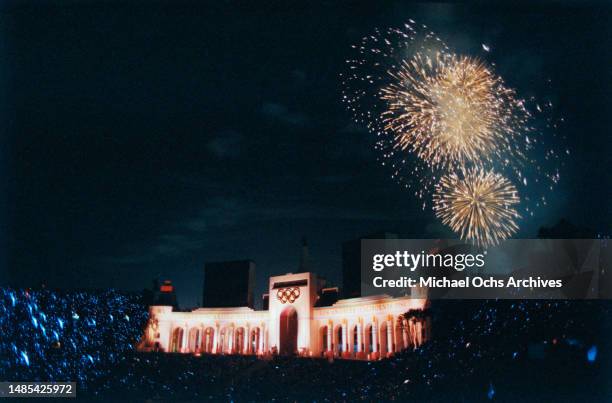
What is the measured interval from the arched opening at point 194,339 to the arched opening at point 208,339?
0.95 metres

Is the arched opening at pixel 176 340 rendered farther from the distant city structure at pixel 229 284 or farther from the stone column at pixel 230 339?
the distant city structure at pixel 229 284

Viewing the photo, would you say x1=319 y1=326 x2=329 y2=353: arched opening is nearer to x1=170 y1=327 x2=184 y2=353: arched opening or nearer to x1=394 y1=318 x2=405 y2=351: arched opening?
x1=394 y1=318 x2=405 y2=351: arched opening

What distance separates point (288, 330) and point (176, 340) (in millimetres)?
16683

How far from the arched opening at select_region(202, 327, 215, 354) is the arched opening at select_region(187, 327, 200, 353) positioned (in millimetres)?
945

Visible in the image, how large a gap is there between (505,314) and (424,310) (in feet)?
33.2

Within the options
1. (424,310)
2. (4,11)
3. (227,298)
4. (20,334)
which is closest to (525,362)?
(424,310)

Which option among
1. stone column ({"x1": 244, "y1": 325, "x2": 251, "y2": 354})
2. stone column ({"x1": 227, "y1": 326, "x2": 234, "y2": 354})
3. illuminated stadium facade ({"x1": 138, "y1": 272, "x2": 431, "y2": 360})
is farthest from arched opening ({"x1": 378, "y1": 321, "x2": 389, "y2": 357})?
stone column ({"x1": 227, "y1": 326, "x2": 234, "y2": 354})

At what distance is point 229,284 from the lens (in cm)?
6594

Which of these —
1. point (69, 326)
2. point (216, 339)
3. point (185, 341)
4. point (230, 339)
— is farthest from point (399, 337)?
point (69, 326)

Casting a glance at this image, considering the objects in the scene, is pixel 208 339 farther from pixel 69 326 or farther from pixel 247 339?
pixel 69 326

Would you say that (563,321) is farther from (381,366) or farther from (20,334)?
(20,334)

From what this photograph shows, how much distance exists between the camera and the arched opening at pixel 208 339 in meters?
52.7

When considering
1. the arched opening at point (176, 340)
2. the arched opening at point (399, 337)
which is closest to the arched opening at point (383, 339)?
the arched opening at point (399, 337)

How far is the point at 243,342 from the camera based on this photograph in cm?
5088
